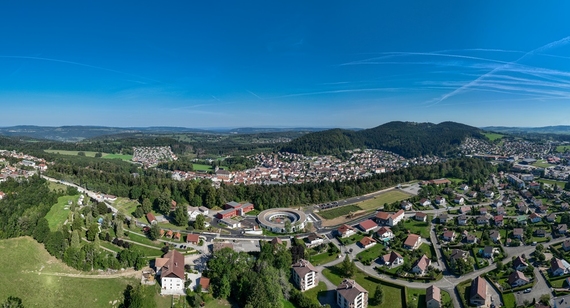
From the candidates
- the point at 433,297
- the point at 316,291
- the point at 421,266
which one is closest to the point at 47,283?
the point at 316,291

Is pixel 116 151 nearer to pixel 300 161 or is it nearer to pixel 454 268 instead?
pixel 300 161

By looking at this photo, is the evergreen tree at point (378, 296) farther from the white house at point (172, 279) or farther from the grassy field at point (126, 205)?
the grassy field at point (126, 205)

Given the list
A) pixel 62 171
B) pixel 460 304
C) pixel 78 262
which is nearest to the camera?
pixel 460 304

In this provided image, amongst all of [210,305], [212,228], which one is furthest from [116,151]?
[210,305]

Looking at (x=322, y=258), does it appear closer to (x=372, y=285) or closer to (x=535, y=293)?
(x=372, y=285)

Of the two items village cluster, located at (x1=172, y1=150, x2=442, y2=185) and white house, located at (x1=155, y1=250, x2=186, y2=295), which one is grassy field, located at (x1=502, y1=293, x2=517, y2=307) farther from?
village cluster, located at (x1=172, y1=150, x2=442, y2=185)
